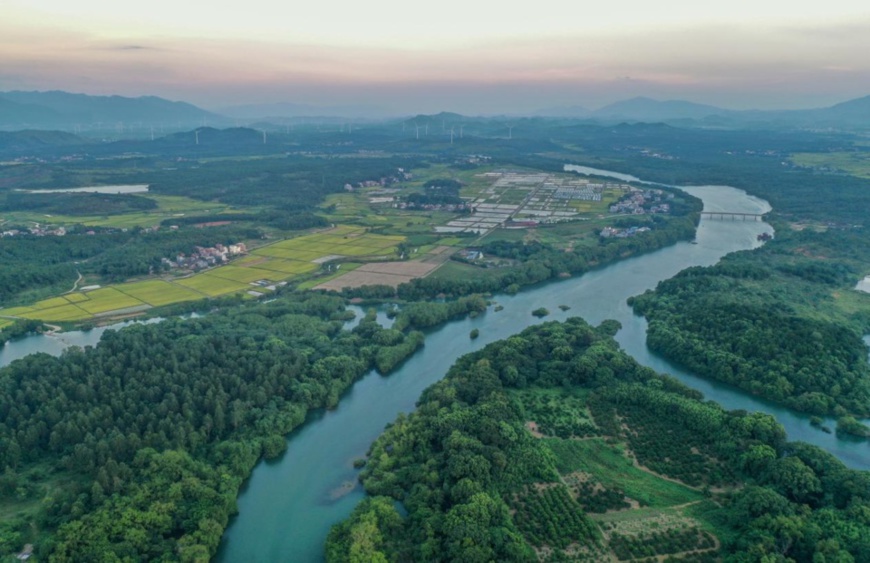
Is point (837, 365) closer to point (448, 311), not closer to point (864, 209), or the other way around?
point (448, 311)

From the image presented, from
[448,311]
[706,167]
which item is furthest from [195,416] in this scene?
[706,167]

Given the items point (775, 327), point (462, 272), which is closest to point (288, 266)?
point (462, 272)

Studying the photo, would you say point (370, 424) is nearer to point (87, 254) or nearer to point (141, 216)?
point (87, 254)

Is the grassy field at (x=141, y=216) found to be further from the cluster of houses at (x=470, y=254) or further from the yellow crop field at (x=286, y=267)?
the cluster of houses at (x=470, y=254)

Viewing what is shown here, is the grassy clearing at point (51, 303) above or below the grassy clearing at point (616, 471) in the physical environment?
below

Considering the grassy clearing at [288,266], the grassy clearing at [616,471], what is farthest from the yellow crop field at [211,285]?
the grassy clearing at [616,471]

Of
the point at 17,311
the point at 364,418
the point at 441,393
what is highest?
the point at 441,393
